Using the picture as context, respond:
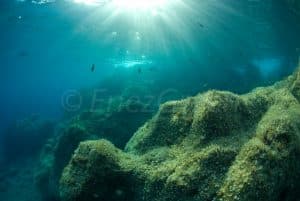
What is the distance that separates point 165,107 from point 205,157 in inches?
91.8

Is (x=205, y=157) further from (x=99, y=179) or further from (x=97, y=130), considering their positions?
(x=97, y=130)

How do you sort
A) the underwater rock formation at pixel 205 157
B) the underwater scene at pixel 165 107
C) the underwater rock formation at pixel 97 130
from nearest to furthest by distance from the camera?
the underwater rock formation at pixel 205 157
the underwater scene at pixel 165 107
the underwater rock formation at pixel 97 130

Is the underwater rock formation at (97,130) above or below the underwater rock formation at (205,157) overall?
below

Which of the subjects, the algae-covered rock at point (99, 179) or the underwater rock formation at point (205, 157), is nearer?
the underwater rock formation at point (205, 157)

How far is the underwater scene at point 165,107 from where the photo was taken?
19.5 feet

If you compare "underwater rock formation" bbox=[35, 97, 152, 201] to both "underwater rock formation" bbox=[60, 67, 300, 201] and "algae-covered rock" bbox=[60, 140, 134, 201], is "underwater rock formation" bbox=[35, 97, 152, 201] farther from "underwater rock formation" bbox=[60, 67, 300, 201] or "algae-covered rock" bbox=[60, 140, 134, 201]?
"algae-covered rock" bbox=[60, 140, 134, 201]

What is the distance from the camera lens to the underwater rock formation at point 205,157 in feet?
17.9

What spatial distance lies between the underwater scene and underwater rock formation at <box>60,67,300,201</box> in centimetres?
2

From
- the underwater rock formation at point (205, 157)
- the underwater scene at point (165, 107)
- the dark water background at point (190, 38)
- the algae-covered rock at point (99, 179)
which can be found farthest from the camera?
the dark water background at point (190, 38)

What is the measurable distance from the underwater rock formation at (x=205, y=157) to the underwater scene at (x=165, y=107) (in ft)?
0.07

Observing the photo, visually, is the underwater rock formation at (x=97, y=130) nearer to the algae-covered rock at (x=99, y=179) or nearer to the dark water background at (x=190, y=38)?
the dark water background at (x=190, y=38)

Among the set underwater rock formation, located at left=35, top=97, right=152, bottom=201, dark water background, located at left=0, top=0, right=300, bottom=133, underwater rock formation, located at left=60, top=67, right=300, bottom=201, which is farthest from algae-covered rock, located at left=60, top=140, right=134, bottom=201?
dark water background, located at left=0, top=0, right=300, bottom=133

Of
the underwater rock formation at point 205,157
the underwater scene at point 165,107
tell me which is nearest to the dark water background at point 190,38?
the underwater scene at point 165,107

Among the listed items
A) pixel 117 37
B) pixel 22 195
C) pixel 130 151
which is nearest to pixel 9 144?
pixel 22 195
